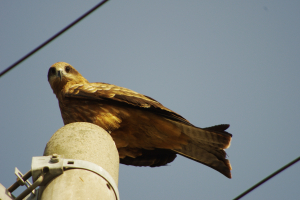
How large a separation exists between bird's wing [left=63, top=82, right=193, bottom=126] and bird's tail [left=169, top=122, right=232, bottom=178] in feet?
0.61

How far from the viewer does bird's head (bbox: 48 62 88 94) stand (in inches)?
269

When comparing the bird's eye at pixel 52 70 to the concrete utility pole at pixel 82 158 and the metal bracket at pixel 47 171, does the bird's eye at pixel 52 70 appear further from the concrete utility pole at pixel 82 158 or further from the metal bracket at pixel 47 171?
the metal bracket at pixel 47 171

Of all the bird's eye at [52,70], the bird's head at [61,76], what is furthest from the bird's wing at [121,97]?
the bird's eye at [52,70]

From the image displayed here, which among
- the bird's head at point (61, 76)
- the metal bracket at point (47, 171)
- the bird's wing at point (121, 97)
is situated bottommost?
the metal bracket at point (47, 171)

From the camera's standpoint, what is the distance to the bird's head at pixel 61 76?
6.84 m

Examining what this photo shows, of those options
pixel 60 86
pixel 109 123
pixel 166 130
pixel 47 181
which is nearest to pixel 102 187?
pixel 47 181

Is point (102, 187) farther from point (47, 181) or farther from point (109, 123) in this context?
point (109, 123)

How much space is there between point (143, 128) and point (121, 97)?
23.3 inches

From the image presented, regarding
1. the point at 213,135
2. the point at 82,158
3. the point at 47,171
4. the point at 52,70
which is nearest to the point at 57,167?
the point at 47,171

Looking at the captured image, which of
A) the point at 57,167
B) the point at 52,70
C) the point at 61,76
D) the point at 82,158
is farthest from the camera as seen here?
the point at 52,70

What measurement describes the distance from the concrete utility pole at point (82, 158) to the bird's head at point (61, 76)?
146 inches

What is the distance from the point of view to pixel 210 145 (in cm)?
543

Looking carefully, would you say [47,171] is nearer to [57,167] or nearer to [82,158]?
[57,167]

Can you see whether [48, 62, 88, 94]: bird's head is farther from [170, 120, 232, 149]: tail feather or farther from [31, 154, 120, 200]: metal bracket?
[31, 154, 120, 200]: metal bracket
